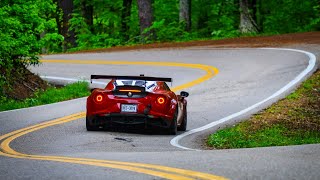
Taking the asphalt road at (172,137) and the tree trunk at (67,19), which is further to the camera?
the tree trunk at (67,19)

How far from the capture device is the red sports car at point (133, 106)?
14094 millimetres

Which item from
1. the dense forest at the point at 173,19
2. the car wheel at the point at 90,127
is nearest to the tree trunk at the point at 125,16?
the dense forest at the point at 173,19

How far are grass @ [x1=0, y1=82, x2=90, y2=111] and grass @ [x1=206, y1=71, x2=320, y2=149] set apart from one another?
650 centimetres

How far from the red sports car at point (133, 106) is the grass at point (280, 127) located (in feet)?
3.17

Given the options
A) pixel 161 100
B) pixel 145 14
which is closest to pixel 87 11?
pixel 145 14

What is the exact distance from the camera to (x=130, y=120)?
14109 mm

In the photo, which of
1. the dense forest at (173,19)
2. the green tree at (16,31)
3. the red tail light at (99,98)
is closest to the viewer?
the red tail light at (99,98)

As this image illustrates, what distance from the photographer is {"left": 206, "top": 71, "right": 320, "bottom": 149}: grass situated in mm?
13203

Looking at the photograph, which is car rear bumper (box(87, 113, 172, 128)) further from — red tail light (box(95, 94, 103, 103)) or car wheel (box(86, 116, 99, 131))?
red tail light (box(95, 94, 103, 103))

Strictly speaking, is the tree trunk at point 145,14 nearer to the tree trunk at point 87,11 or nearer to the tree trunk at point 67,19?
the tree trunk at point 67,19

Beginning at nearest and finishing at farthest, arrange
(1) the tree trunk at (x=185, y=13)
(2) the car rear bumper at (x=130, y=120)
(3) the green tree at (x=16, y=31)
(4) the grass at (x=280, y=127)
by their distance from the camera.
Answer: (4) the grass at (x=280, y=127), (2) the car rear bumper at (x=130, y=120), (3) the green tree at (x=16, y=31), (1) the tree trunk at (x=185, y=13)

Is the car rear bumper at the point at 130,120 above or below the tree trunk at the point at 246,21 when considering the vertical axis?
below

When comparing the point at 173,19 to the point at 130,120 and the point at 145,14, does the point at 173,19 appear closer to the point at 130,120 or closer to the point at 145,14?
the point at 145,14

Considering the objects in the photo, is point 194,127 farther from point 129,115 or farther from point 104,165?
point 104,165
